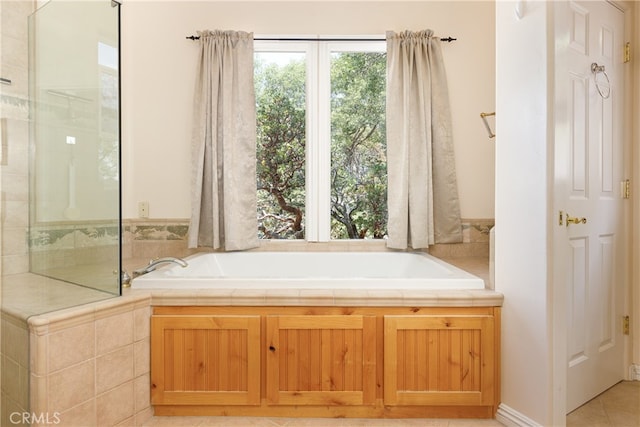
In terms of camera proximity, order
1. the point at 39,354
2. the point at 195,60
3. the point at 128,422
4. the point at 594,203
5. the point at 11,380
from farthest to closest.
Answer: the point at 195,60, the point at 594,203, the point at 128,422, the point at 11,380, the point at 39,354

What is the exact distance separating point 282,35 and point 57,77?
145 cm

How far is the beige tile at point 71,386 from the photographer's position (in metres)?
1.25

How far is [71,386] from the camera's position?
1304mm

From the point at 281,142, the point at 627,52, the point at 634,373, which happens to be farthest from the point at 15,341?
the point at 627,52

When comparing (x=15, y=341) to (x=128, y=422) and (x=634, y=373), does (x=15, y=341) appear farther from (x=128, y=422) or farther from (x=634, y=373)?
(x=634, y=373)

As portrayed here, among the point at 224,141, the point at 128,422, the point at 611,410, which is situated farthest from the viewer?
the point at 224,141

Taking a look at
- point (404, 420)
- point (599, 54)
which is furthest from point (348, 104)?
point (404, 420)

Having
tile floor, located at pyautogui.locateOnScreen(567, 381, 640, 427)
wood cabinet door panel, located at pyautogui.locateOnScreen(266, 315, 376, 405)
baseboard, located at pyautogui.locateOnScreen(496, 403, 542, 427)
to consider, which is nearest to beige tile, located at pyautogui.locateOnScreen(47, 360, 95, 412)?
wood cabinet door panel, located at pyautogui.locateOnScreen(266, 315, 376, 405)

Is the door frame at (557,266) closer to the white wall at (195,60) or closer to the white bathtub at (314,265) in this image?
the white bathtub at (314,265)

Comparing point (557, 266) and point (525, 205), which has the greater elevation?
point (525, 205)

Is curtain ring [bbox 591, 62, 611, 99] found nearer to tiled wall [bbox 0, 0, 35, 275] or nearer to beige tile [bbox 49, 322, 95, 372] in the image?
beige tile [bbox 49, 322, 95, 372]

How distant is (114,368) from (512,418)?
1.65m

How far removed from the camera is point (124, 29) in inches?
101

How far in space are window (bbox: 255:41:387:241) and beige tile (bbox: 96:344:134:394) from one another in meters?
1.34
